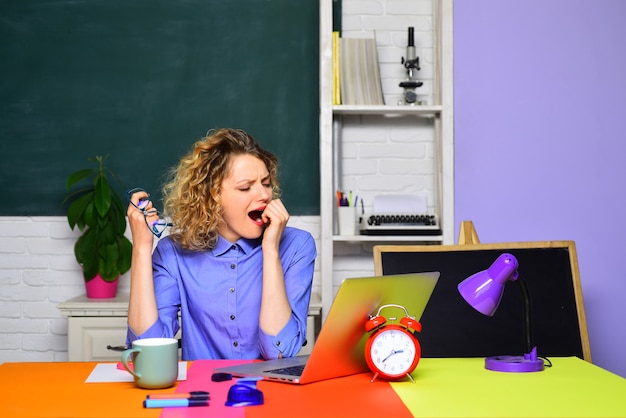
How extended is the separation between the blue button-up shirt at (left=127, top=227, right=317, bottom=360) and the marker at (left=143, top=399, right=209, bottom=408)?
0.74 metres

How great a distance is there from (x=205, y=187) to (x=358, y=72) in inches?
49.6

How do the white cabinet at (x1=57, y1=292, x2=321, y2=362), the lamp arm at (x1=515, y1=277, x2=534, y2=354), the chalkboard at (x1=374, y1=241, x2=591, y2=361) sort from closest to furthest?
the lamp arm at (x1=515, y1=277, x2=534, y2=354) → the chalkboard at (x1=374, y1=241, x2=591, y2=361) → the white cabinet at (x1=57, y1=292, x2=321, y2=362)

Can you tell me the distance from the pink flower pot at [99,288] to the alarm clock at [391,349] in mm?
1930

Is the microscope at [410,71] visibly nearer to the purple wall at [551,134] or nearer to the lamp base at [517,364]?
the purple wall at [551,134]

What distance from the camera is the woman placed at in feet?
6.78

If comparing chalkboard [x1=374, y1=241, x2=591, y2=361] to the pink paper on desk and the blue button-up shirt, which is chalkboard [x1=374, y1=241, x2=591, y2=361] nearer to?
the blue button-up shirt

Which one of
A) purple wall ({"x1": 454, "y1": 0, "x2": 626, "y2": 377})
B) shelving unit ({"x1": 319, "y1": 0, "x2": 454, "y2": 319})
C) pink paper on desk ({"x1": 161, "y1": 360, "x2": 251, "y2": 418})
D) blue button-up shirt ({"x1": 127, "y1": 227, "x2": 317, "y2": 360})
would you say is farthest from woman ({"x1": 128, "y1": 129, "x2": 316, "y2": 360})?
purple wall ({"x1": 454, "y1": 0, "x2": 626, "y2": 377})

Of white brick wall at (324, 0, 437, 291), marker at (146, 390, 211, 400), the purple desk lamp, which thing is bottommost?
marker at (146, 390, 211, 400)

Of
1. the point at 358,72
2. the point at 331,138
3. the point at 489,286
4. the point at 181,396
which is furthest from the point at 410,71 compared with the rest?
the point at 181,396

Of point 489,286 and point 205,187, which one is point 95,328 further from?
point 489,286

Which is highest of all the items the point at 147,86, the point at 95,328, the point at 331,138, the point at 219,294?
the point at 147,86

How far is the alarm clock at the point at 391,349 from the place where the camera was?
1569 millimetres

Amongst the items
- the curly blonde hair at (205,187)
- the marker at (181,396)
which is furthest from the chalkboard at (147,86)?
the marker at (181,396)

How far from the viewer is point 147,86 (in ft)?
11.5
